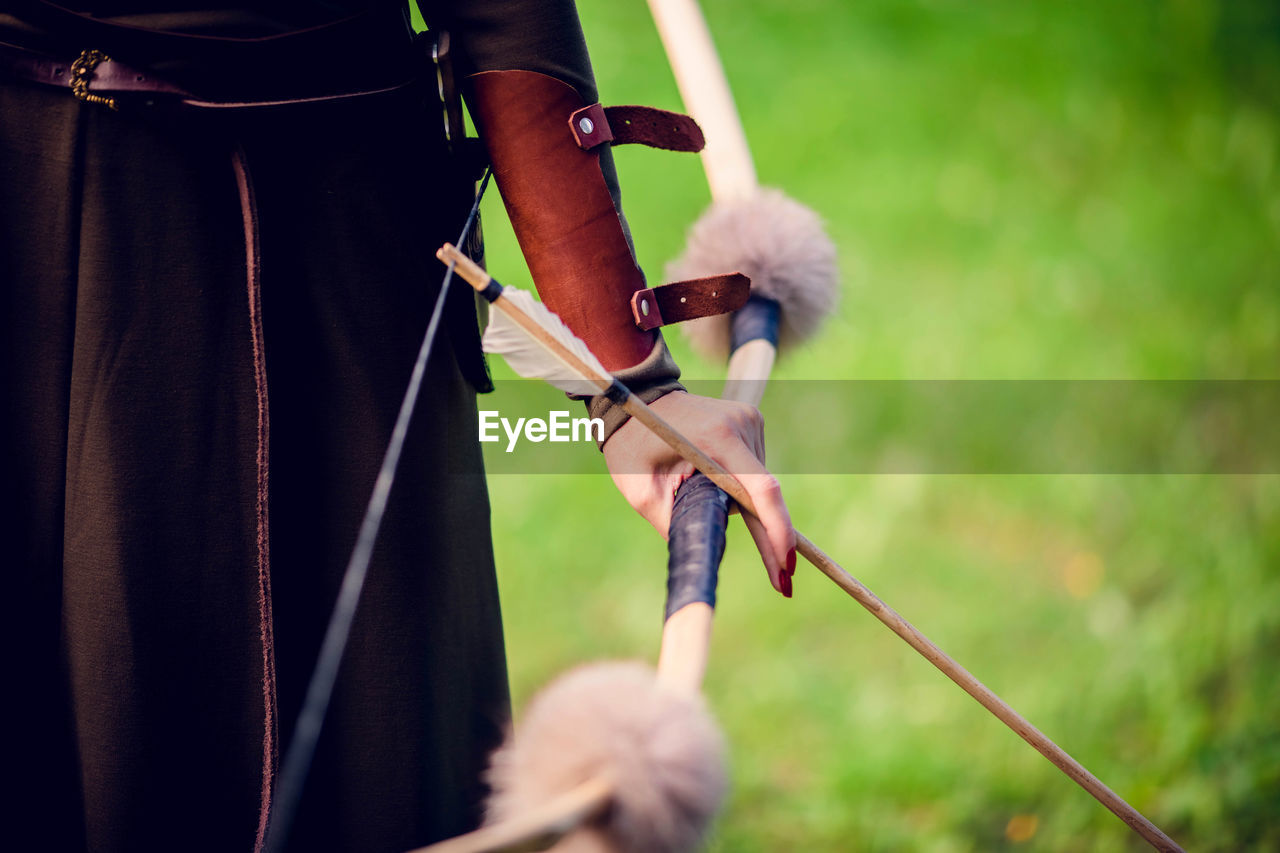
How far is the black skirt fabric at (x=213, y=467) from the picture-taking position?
2.43 ft

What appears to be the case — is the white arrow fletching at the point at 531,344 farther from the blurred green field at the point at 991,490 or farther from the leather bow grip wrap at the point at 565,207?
the blurred green field at the point at 991,490

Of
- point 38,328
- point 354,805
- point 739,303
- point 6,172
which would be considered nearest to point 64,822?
point 354,805

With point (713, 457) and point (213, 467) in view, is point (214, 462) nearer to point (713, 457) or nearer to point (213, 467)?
point (213, 467)

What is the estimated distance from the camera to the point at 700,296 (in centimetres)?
83

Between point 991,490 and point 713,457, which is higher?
point 991,490

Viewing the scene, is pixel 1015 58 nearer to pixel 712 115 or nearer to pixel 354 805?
pixel 712 115

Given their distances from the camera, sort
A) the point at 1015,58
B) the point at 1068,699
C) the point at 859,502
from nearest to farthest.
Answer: the point at 1068,699 < the point at 859,502 < the point at 1015,58

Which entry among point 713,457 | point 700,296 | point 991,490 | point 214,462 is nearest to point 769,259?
point 700,296

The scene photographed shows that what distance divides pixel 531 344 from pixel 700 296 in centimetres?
19

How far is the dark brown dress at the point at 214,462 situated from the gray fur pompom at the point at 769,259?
251mm

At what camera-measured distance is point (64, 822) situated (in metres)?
0.79

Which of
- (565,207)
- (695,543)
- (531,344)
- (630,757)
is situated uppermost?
(565,207)

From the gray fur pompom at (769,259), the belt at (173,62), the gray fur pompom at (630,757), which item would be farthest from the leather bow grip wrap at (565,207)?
the gray fur pompom at (630,757)

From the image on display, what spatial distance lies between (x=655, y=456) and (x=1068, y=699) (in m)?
1.50
